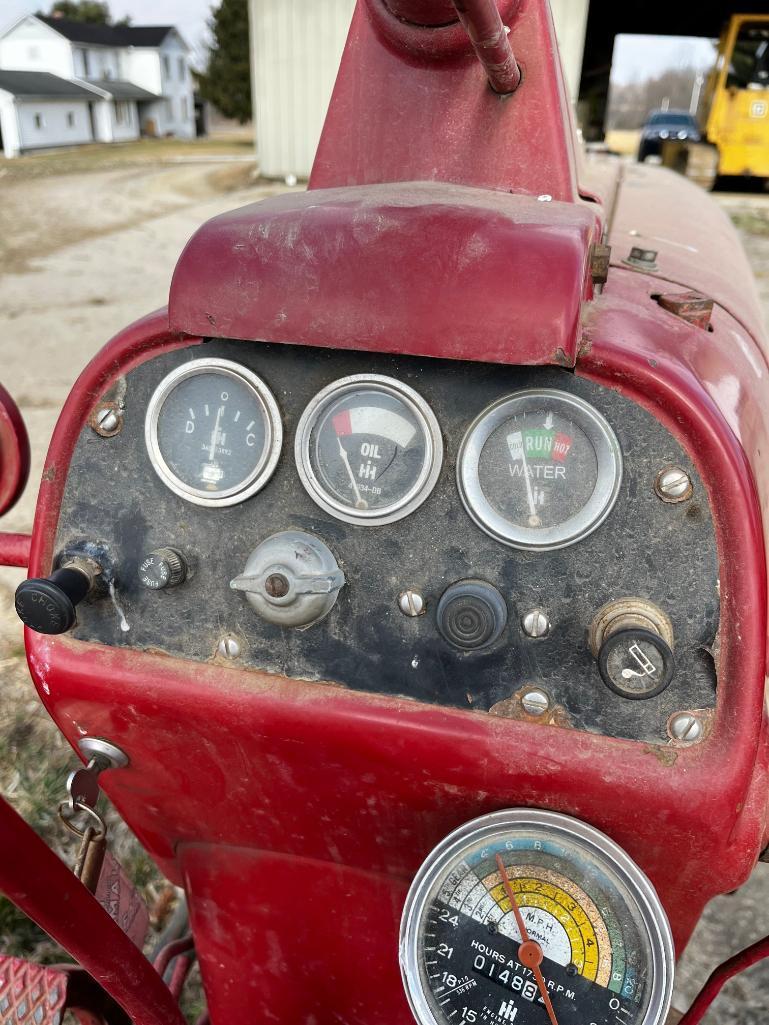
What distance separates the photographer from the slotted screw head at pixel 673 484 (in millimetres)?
1165

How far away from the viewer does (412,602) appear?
1.26m

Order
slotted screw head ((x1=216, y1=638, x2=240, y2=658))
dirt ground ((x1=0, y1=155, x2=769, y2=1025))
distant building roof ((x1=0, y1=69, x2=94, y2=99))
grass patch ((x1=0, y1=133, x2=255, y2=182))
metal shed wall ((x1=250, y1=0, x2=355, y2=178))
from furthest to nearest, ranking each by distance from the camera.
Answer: distant building roof ((x1=0, y1=69, x2=94, y2=99))
grass patch ((x1=0, y1=133, x2=255, y2=182))
metal shed wall ((x1=250, y1=0, x2=355, y2=178))
dirt ground ((x1=0, y1=155, x2=769, y2=1025))
slotted screw head ((x1=216, y1=638, x2=240, y2=658))

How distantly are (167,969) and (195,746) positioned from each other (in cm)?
93

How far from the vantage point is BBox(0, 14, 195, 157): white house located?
26.6 meters

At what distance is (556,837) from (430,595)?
1.28ft

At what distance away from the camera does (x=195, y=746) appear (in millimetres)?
1427

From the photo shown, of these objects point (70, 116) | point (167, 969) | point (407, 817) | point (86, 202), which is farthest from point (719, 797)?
point (70, 116)

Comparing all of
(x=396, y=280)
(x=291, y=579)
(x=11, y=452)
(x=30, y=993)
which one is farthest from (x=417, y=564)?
(x=30, y=993)

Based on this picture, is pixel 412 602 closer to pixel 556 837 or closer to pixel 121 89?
pixel 556 837

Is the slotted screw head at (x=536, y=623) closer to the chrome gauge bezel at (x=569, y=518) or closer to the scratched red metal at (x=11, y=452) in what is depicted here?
the chrome gauge bezel at (x=569, y=518)

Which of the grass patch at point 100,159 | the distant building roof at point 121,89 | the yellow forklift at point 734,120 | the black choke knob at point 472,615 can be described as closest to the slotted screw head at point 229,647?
the black choke knob at point 472,615

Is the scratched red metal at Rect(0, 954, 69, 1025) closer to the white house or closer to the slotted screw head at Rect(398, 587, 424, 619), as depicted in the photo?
the slotted screw head at Rect(398, 587, 424, 619)

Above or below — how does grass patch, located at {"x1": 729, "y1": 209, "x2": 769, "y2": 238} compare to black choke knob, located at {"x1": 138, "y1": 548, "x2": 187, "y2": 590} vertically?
below

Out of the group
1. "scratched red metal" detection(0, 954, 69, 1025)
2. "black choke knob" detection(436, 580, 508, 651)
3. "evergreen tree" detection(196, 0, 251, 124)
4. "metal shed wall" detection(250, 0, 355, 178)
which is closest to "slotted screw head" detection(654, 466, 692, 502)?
"black choke knob" detection(436, 580, 508, 651)
